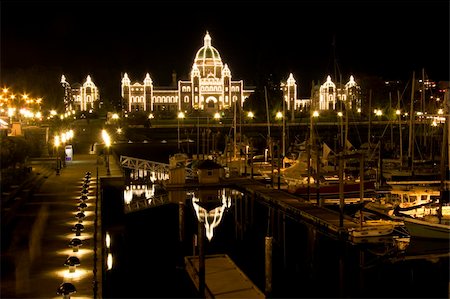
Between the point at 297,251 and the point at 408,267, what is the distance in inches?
160

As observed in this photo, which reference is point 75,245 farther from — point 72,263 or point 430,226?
point 430,226

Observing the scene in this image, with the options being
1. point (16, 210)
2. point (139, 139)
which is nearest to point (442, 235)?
point (16, 210)

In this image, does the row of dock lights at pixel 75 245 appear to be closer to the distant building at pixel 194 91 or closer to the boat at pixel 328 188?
the boat at pixel 328 188

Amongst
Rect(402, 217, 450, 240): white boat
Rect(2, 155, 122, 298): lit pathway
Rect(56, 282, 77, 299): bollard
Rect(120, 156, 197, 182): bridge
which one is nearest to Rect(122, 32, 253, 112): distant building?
Rect(120, 156, 197, 182): bridge

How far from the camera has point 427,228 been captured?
21703mm

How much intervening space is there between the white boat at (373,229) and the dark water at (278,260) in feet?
1.06

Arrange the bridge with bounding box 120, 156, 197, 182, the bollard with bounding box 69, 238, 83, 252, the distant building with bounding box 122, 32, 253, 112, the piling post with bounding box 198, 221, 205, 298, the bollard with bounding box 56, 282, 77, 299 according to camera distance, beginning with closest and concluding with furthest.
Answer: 1. the bollard with bounding box 56, 282, 77, 299
2. the piling post with bounding box 198, 221, 205, 298
3. the bollard with bounding box 69, 238, 83, 252
4. the bridge with bounding box 120, 156, 197, 182
5. the distant building with bounding box 122, 32, 253, 112

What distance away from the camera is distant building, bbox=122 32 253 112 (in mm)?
138250

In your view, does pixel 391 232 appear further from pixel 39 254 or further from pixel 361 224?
pixel 39 254

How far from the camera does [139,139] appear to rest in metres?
80.2

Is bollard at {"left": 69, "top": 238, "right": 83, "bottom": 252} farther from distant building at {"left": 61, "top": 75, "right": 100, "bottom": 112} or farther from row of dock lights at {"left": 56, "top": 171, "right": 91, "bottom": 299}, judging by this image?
distant building at {"left": 61, "top": 75, "right": 100, "bottom": 112}

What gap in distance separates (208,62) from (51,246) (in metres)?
128

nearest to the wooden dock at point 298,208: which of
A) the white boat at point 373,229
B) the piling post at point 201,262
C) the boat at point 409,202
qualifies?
the white boat at point 373,229

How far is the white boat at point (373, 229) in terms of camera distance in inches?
861
